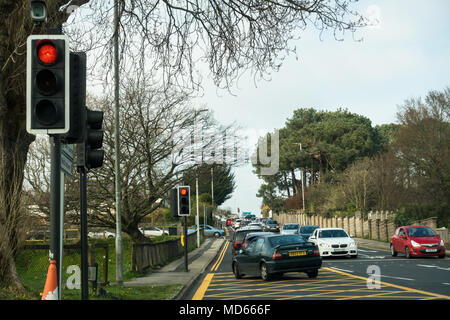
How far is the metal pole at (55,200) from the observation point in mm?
7328

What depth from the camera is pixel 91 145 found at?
9.54 metres

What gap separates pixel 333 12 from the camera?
12.3 metres

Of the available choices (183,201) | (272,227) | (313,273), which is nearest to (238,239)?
(183,201)

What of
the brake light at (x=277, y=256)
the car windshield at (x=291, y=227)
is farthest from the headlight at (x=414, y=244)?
the car windshield at (x=291, y=227)

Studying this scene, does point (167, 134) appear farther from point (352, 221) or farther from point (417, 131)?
point (352, 221)

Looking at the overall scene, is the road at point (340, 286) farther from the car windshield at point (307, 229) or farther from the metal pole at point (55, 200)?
the car windshield at point (307, 229)

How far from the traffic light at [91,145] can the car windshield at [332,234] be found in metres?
22.1

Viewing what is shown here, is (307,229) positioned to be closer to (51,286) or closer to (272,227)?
(272,227)

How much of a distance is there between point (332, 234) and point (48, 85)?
24.8 meters

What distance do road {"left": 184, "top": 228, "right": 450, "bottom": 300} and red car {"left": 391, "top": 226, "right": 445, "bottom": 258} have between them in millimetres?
5934

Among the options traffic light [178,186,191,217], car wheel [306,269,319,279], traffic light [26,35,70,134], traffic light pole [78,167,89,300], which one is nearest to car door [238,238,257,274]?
car wheel [306,269,319,279]

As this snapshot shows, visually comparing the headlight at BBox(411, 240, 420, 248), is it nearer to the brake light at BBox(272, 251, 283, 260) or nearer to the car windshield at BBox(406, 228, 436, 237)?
the car windshield at BBox(406, 228, 436, 237)

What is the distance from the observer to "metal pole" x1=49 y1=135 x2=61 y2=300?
733 cm

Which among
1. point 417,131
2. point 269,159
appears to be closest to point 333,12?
point 417,131
